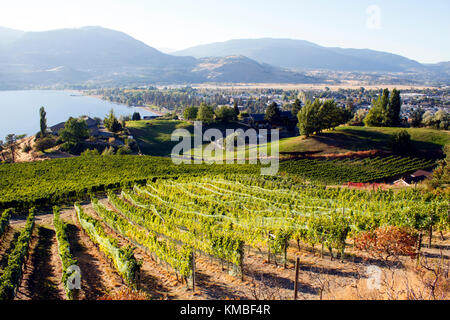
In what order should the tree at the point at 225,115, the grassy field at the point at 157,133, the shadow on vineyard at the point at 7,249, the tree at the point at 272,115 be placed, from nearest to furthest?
the shadow on vineyard at the point at 7,249
the grassy field at the point at 157,133
the tree at the point at 272,115
the tree at the point at 225,115

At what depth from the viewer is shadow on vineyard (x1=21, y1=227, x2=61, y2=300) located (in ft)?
51.2

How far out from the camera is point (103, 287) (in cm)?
1576

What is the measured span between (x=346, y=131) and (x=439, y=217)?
47.9m

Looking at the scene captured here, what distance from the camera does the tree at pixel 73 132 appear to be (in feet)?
226

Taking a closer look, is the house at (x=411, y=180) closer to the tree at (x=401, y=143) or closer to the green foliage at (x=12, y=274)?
the tree at (x=401, y=143)

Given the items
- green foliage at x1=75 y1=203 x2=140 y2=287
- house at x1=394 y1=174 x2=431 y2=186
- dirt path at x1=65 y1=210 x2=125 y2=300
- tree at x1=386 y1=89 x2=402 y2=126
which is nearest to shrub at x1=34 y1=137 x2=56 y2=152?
dirt path at x1=65 y1=210 x2=125 y2=300

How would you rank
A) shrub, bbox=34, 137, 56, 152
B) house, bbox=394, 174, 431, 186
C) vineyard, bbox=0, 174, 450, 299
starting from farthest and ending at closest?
shrub, bbox=34, 137, 56, 152 → house, bbox=394, 174, 431, 186 → vineyard, bbox=0, 174, 450, 299

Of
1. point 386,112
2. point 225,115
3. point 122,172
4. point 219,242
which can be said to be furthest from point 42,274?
point 225,115

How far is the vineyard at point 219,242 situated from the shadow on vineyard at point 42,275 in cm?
26

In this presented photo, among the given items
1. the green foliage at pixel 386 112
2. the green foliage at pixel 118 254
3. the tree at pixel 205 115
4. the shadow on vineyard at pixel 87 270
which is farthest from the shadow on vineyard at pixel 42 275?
the green foliage at pixel 386 112

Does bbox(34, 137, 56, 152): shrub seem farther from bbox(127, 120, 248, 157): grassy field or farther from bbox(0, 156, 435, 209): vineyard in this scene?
bbox(127, 120, 248, 157): grassy field

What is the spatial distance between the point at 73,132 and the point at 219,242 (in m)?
64.7

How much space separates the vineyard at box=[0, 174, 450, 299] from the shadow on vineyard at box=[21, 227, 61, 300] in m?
0.26
